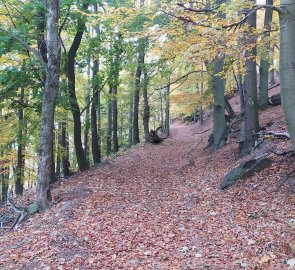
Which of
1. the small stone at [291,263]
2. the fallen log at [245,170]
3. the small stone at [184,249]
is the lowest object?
the small stone at [184,249]

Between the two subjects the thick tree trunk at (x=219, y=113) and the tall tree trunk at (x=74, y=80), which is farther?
the thick tree trunk at (x=219, y=113)

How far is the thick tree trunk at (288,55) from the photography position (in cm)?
493

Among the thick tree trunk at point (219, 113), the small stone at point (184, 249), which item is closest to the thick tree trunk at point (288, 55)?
the small stone at point (184, 249)

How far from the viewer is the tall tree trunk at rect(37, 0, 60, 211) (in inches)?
337

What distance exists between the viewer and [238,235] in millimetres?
5906

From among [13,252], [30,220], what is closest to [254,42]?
[13,252]

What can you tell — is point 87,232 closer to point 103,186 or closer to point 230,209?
point 230,209

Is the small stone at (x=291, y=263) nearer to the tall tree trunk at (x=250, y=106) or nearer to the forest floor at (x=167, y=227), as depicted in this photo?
the forest floor at (x=167, y=227)

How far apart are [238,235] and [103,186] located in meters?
5.62

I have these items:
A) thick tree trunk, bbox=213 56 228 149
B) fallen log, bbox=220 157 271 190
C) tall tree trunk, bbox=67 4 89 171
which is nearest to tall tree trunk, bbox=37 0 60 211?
tall tree trunk, bbox=67 4 89 171

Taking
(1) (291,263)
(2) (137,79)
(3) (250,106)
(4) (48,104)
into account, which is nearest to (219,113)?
(3) (250,106)

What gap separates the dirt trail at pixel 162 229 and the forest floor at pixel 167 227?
17 millimetres

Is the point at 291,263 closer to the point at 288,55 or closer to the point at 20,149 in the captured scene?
the point at 288,55

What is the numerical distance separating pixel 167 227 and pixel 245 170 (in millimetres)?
3347
